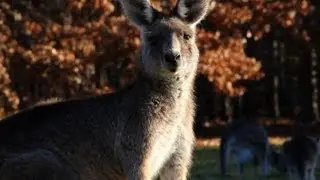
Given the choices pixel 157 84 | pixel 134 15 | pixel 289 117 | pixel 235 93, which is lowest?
pixel 289 117

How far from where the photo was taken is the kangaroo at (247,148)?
13.1m

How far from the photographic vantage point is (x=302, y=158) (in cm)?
1141

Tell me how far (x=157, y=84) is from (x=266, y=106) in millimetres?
22691

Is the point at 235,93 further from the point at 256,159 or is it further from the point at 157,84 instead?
the point at 157,84

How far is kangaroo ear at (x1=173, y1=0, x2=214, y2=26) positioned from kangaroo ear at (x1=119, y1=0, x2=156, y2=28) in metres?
0.18

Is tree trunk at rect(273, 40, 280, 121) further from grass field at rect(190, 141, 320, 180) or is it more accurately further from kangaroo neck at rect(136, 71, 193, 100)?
kangaroo neck at rect(136, 71, 193, 100)

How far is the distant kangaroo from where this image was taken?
20.5ft

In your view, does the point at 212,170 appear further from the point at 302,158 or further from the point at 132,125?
the point at 132,125

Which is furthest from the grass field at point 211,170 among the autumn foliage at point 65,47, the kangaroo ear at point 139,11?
the kangaroo ear at point 139,11

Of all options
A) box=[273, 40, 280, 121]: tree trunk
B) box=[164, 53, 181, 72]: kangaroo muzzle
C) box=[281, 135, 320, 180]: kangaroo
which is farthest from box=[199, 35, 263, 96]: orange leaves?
box=[164, 53, 181, 72]: kangaroo muzzle

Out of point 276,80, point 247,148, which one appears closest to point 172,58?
point 247,148

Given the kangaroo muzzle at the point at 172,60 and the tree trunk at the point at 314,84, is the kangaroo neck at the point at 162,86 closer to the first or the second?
the kangaroo muzzle at the point at 172,60

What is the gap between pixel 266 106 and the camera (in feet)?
94.7

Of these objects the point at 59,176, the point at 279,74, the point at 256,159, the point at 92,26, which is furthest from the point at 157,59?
the point at 279,74
